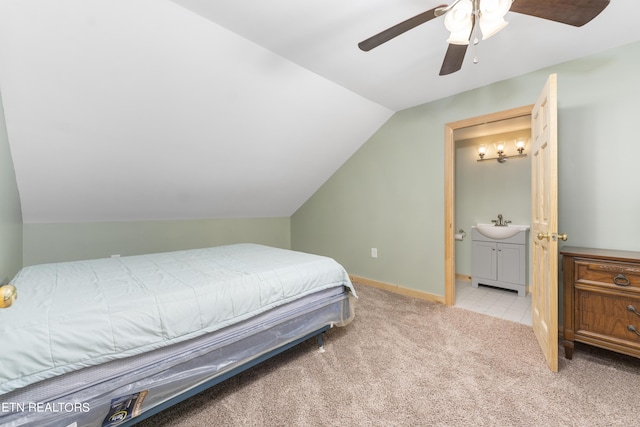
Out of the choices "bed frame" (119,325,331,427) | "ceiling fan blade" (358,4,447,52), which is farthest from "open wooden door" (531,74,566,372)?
"bed frame" (119,325,331,427)

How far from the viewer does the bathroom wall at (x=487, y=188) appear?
3576 mm

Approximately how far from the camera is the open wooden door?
5.66 ft

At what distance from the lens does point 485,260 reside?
3623mm

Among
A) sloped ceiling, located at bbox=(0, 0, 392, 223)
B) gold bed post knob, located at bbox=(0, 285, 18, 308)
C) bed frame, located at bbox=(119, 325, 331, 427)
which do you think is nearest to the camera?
gold bed post knob, located at bbox=(0, 285, 18, 308)

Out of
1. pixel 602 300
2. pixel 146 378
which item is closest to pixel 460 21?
pixel 602 300

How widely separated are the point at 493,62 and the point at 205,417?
3.19 meters

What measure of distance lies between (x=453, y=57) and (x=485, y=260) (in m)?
2.93

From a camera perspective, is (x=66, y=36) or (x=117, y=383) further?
(x=66, y=36)

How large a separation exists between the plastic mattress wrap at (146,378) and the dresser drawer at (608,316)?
1890mm

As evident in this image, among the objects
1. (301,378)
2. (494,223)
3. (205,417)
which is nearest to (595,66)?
(494,223)

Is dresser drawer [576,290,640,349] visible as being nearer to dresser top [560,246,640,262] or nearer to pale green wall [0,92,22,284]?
dresser top [560,246,640,262]

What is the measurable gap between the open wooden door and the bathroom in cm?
116

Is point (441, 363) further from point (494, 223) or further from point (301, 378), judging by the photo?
point (494, 223)

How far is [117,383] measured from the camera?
46.2 inches
